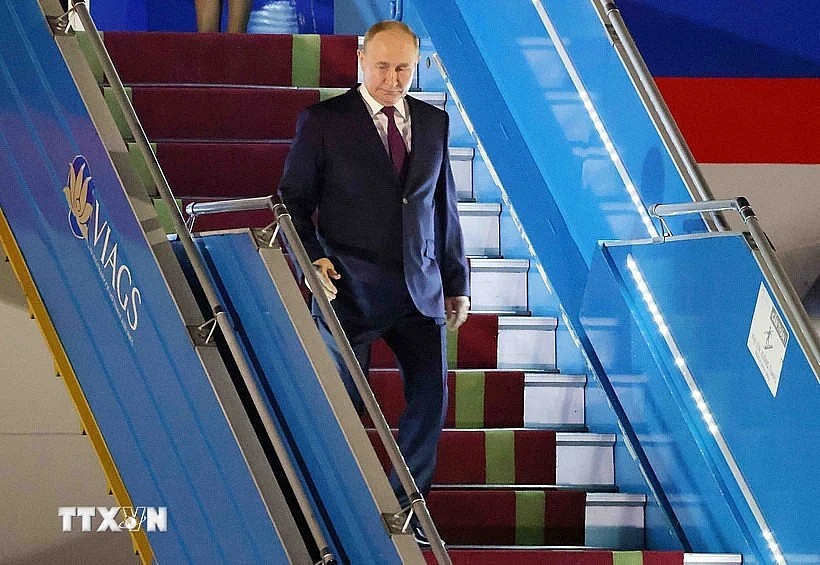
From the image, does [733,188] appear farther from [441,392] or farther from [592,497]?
[441,392]

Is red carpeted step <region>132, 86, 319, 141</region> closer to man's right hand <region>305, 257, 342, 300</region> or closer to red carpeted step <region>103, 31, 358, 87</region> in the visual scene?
red carpeted step <region>103, 31, 358, 87</region>

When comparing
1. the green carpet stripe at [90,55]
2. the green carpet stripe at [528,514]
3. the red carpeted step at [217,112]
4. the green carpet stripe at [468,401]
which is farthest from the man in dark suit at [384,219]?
the green carpet stripe at [90,55]

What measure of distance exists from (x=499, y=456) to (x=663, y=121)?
1152 mm

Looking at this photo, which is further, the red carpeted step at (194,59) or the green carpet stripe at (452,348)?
the red carpeted step at (194,59)

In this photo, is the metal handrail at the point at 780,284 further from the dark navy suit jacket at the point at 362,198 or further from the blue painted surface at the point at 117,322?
the blue painted surface at the point at 117,322

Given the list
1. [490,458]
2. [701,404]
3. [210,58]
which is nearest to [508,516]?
[490,458]

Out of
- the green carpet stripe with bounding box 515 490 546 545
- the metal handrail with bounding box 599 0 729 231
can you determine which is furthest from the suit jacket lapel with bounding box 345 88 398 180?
the green carpet stripe with bounding box 515 490 546 545

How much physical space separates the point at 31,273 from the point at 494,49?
6.27 ft

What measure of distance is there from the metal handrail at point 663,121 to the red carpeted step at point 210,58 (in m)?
1.79

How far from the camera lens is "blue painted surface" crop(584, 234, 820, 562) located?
11.7ft

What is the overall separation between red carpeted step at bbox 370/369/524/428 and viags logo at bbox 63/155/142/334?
41.9 inches

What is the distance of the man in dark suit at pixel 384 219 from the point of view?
3.64 m

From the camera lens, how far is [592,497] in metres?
4.25

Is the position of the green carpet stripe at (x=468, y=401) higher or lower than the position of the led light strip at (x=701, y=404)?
higher
